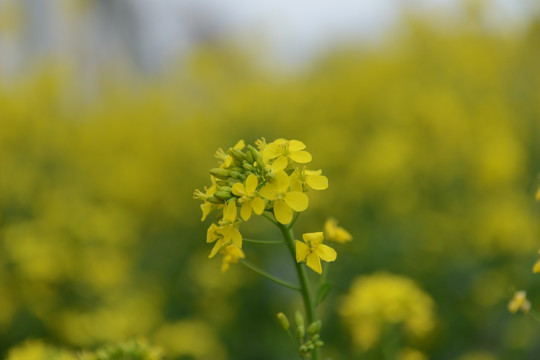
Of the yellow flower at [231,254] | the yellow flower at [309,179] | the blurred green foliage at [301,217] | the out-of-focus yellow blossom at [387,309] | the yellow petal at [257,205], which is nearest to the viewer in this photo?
the yellow petal at [257,205]

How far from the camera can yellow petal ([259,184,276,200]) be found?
1320 mm

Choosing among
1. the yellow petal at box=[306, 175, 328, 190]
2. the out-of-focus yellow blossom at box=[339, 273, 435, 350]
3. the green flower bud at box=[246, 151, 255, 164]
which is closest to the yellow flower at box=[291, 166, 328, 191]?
the yellow petal at box=[306, 175, 328, 190]

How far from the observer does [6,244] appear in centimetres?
354

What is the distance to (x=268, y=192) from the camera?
1.33 metres

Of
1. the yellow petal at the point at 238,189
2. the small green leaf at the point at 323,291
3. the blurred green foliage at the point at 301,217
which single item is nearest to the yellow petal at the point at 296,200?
the yellow petal at the point at 238,189

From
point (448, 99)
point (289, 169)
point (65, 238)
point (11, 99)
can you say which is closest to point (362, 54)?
point (448, 99)

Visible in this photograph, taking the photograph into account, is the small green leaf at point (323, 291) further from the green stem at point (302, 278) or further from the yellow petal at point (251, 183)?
the yellow petal at point (251, 183)

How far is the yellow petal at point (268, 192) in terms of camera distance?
4.33 ft

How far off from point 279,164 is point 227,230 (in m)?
0.20

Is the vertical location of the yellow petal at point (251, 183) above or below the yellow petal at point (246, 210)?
above

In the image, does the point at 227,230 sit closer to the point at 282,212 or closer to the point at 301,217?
the point at 282,212

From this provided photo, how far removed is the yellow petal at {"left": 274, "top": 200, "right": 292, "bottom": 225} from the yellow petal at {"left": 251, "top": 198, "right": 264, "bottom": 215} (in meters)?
0.03

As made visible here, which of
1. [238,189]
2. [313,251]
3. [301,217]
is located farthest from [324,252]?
[301,217]

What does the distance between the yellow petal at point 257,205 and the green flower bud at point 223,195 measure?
0.06 metres
